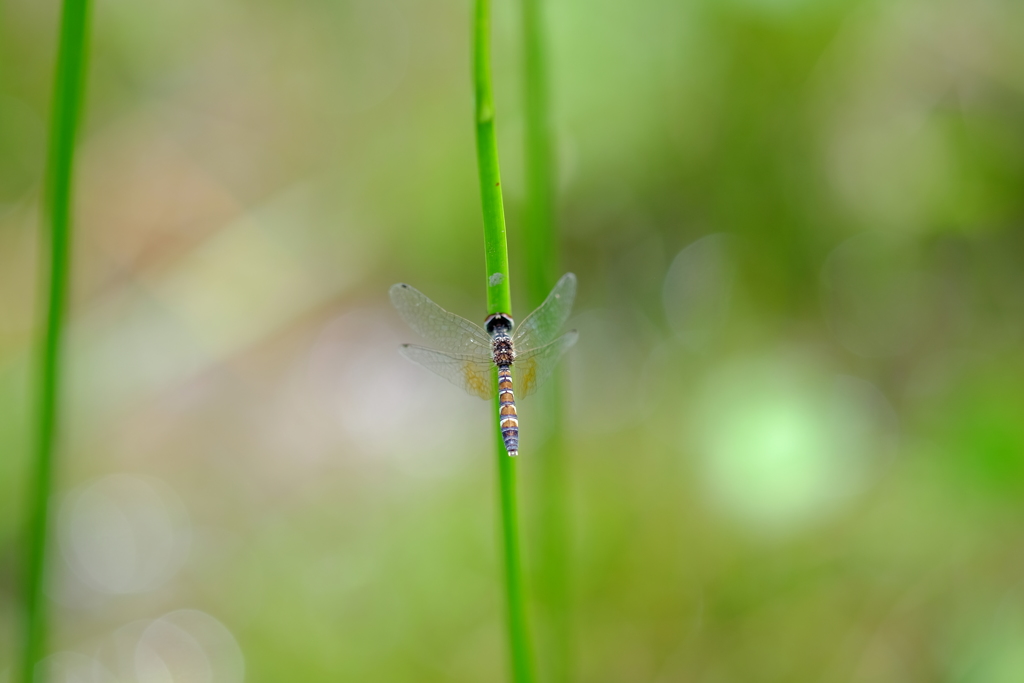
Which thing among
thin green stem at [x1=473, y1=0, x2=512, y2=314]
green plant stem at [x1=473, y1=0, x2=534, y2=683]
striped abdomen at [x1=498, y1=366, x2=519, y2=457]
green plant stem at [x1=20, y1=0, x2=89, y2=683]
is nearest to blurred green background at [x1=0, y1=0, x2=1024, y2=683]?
striped abdomen at [x1=498, y1=366, x2=519, y2=457]

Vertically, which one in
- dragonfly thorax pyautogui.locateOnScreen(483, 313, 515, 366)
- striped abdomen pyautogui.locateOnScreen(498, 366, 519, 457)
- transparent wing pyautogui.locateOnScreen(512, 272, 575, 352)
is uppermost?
transparent wing pyautogui.locateOnScreen(512, 272, 575, 352)

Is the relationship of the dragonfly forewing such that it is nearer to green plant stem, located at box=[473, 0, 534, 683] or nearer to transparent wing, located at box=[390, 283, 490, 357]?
transparent wing, located at box=[390, 283, 490, 357]

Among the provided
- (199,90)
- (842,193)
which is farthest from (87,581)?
(842,193)

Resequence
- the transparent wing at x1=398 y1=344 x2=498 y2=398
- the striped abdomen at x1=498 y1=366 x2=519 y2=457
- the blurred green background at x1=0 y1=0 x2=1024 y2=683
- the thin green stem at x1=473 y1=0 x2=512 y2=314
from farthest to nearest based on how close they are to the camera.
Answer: the blurred green background at x1=0 y1=0 x2=1024 y2=683, the transparent wing at x1=398 y1=344 x2=498 y2=398, the striped abdomen at x1=498 y1=366 x2=519 y2=457, the thin green stem at x1=473 y1=0 x2=512 y2=314

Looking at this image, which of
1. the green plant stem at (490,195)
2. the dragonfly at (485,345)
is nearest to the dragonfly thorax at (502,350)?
the dragonfly at (485,345)

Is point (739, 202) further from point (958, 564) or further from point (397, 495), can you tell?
point (397, 495)
